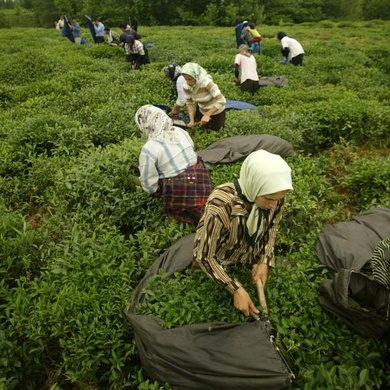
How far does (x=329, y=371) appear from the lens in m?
2.28

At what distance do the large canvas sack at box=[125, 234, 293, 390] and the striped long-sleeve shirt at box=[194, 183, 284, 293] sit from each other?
333 mm

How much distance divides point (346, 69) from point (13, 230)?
10.4m

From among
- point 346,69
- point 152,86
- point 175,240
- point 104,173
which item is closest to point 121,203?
point 104,173

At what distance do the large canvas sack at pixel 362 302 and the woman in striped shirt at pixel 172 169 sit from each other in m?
1.50

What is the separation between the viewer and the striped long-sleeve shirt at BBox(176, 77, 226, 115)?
5123mm

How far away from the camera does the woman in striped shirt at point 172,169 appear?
3377 millimetres

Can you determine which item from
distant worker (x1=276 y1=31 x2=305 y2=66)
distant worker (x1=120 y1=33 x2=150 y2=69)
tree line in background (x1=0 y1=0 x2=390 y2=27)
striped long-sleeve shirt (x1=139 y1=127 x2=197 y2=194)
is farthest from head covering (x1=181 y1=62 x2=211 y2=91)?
tree line in background (x1=0 y1=0 x2=390 y2=27)

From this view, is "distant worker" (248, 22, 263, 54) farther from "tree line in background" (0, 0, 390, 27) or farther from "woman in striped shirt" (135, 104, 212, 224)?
"tree line in background" (0, 0, 390, 27)

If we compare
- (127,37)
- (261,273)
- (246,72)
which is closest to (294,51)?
(246,72)

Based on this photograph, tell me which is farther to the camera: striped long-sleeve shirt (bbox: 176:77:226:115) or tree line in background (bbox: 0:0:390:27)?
tree line in background (bbox: 0:0:390:27)

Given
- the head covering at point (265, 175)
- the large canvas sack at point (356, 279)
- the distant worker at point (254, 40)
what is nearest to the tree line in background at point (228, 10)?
the distant worker at point (254, 40)

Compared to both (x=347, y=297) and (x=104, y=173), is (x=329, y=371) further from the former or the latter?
(x=104, y=173)

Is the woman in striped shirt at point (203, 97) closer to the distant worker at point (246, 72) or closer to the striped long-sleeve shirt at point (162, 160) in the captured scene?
the striped long-sleeve shirt at point (162, 160)

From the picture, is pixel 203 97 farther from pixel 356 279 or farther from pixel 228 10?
pixel 228 10
